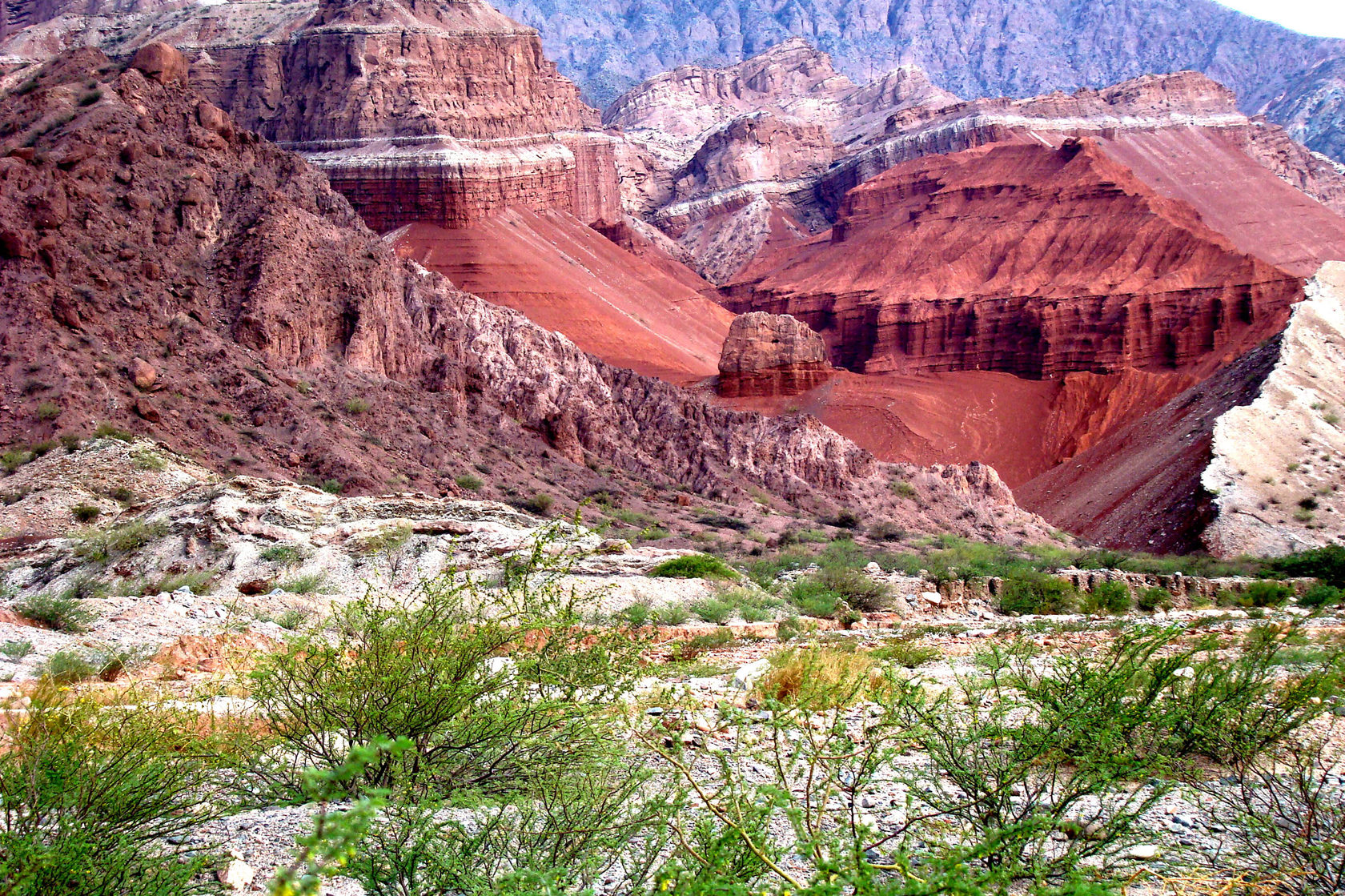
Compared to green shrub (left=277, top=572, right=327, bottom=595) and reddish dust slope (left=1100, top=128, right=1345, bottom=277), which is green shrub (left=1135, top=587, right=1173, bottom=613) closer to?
green shrub (left=277, top=572, right=327, bottom=595)

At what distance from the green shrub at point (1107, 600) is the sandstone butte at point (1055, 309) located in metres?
12.2

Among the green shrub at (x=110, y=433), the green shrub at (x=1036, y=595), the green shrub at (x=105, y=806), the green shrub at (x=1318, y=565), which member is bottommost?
the green shrub at (x=1318, y=565)

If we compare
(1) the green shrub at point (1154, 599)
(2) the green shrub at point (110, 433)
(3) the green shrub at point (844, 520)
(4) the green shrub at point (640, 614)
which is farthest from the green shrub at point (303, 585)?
(3) the green shrub at point (844, 520)

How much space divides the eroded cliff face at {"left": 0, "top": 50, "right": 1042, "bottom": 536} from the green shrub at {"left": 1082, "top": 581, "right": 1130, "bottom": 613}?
15567 mm

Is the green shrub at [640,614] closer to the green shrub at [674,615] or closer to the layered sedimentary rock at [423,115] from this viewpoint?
the green shrub at [674,615]

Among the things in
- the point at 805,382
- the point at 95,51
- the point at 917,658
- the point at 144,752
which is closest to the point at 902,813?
the point at 144,752

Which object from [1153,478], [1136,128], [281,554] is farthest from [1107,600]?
[1136,128]

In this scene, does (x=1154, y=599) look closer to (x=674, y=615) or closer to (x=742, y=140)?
(x=674, y=615)

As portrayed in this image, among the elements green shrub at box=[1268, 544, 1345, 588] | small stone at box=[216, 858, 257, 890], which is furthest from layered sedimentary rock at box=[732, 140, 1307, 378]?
small stone at box=[216, 858, 257, 890]

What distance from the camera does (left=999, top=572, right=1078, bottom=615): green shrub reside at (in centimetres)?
1967

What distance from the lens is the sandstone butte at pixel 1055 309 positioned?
1756 inches

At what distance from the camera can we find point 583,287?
2940 inches

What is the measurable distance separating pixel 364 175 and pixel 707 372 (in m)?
31.3

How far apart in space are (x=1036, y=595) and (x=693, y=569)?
21.6 feet
